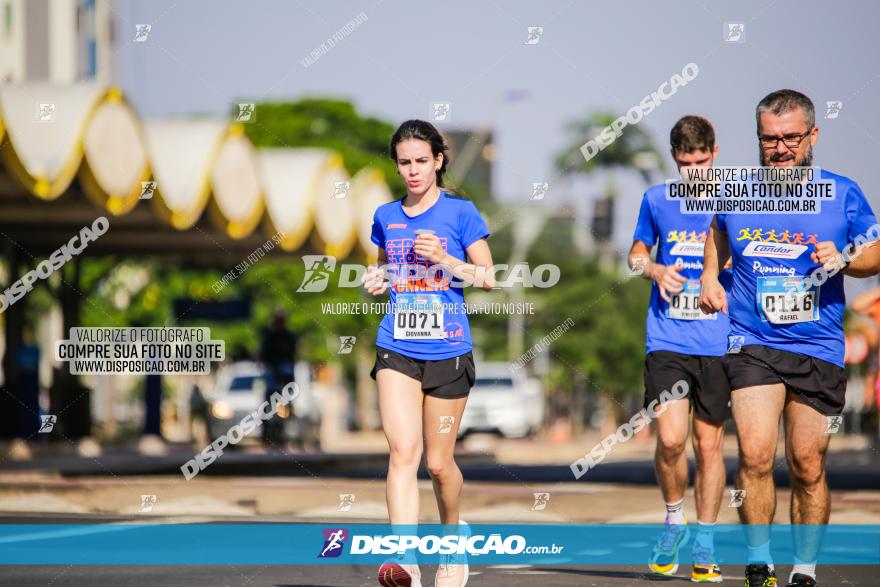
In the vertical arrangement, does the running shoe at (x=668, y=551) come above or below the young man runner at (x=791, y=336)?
below

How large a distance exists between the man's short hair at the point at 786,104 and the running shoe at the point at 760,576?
1871 mm

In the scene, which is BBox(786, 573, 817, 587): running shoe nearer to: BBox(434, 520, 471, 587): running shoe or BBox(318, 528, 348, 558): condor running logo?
BBox(434, 520, 471, 587): running shoe

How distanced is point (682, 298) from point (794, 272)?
162 centimetres

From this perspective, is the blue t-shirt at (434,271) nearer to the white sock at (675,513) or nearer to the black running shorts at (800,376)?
the black running shorts at (800,376)

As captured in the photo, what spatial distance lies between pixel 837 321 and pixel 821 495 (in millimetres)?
758

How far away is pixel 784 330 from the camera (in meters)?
7.41

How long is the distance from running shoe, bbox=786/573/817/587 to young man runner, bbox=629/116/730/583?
1401mm

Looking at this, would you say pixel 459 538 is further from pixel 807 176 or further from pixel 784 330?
pixel 807 176

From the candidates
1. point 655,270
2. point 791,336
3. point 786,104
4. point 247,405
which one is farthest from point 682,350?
point 247,405

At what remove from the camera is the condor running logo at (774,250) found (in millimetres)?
7371

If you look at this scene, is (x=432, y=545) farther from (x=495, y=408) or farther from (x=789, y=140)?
(x=495, y=408)

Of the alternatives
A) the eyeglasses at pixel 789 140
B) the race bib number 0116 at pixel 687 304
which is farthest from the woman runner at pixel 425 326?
the race bib number 0116 at pixel 687 304

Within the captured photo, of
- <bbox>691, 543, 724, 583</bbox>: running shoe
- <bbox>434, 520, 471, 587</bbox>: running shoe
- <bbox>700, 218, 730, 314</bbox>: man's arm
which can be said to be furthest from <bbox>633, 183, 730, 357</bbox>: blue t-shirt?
<bbox>434, 520, 471, 587</bbox>: running shoe

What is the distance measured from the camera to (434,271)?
25.2ft
